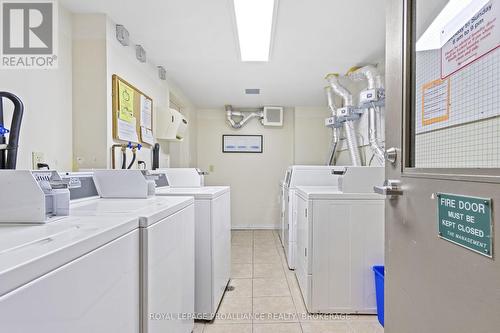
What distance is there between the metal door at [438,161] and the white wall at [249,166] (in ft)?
12.3

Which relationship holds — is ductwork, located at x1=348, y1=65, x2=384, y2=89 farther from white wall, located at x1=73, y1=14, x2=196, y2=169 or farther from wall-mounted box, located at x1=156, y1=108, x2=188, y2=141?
white wall, located at x1=73, y1=14, x2=196, y2=169

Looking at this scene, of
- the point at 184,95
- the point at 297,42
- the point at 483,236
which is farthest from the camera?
the point at 184,95

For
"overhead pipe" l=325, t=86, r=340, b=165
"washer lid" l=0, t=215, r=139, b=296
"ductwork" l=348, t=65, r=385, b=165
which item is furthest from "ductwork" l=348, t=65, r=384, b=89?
"washer lid" l=0, t=215, r=139, b=296

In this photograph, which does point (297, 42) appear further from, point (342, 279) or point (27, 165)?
point (27, 165)

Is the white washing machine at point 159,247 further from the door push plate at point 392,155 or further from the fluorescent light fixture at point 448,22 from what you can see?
the fluorescent light fixture at point 448,22

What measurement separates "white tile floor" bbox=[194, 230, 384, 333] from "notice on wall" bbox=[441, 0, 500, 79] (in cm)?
176

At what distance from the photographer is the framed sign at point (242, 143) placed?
4.77m

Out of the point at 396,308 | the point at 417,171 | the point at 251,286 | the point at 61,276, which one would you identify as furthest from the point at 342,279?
the point at 61,276

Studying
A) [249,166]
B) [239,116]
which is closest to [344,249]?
[249,166]

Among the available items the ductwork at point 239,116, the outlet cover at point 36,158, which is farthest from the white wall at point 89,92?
the ductwork at point 239,116

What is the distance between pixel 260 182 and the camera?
4793mm

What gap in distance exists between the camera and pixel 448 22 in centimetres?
76

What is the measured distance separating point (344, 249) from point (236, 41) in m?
1.90

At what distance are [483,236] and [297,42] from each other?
6.96 ft
